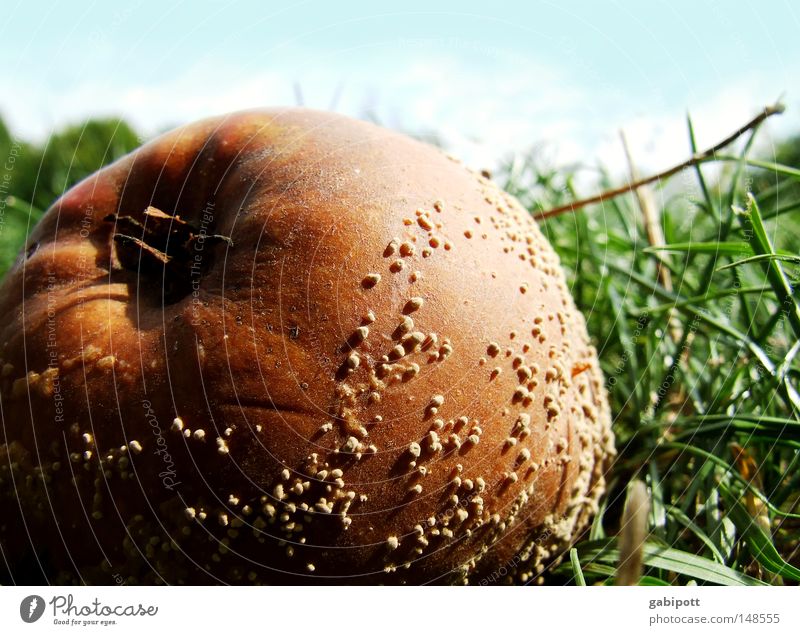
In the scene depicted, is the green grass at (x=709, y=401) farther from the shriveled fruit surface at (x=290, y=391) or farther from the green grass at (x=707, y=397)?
the shriveled fruit surface at (x=290, y=391)

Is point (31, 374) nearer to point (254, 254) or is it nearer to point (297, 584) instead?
point (254, 254)

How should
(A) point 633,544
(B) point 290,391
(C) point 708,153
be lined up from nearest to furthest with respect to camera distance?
(A) point 633,544 < (B) point 290,391 < (C) point 708,153

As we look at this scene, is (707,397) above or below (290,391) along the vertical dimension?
below

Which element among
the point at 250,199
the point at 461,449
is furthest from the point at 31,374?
the point at 461,449

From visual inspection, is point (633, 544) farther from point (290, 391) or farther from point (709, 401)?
point (709, 401)

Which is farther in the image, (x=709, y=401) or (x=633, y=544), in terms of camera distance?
(x=709, y=401)
